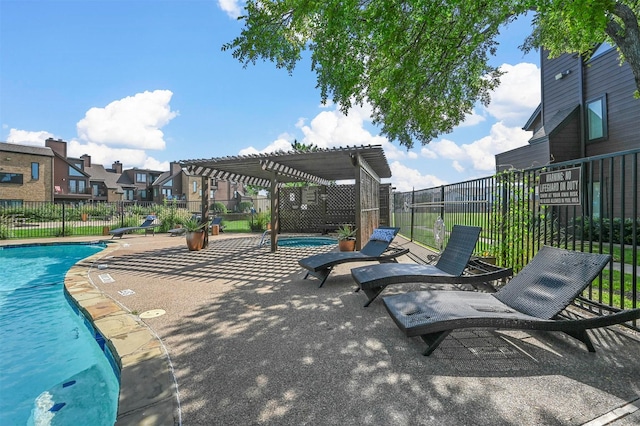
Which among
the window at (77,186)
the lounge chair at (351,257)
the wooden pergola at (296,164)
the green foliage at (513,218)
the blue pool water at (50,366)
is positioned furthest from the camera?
the window at (77,186)

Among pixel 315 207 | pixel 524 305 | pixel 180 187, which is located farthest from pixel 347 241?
pixel 180 187

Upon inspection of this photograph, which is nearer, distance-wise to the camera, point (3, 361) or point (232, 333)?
point (232, 333)

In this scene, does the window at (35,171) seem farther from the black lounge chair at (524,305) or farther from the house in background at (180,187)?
the black lounge chair at (524,305)

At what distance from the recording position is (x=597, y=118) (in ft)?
35.1

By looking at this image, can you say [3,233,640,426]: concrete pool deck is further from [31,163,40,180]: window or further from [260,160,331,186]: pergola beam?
[31,163,40,180]: window

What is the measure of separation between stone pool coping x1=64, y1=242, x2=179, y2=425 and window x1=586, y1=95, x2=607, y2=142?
14.2 metres

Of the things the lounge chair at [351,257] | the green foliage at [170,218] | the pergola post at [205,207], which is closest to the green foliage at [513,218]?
the lounge chair at [351,257]

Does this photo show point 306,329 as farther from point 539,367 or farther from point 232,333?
point 539,367

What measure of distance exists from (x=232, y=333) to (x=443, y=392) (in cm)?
215

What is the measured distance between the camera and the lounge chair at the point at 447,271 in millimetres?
3934

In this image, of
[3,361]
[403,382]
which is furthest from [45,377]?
[403,382]

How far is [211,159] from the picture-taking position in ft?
32.9

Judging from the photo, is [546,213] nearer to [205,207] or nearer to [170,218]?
[205,207]

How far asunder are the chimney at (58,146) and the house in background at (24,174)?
672 centimetres
